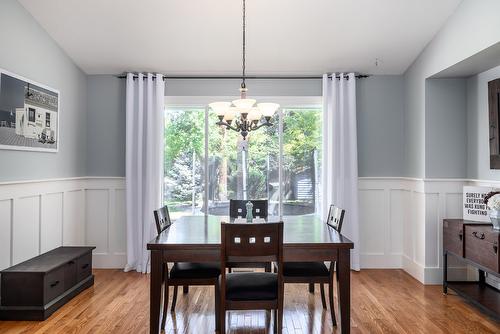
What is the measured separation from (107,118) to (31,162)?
1.33 metres

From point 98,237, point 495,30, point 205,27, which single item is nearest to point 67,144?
point 98,237

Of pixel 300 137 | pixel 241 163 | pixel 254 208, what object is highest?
pixel 300 137

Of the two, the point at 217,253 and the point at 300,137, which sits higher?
the point at 300,137

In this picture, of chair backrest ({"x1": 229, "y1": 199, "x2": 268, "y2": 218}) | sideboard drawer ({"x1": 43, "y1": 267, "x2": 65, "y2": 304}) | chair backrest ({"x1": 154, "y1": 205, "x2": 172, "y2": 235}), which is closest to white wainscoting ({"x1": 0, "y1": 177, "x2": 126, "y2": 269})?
sideboard drawer ({"x1": 43, "y1": 267, "x2": 65, "y2": 304})

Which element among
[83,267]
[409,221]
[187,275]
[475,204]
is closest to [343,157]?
[409,221]

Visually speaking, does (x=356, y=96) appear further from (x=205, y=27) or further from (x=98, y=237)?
(x=98, y=237)

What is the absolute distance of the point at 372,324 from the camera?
3.11 meters

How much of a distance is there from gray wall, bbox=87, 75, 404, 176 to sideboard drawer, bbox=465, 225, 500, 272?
4.98 ft

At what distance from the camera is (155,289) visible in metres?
2.65

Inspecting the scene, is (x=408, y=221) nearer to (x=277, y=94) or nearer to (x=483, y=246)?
(x=483, y=246)

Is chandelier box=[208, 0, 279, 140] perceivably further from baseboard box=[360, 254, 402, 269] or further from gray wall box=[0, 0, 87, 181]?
baseboard box=[360, 254, 402, 269]

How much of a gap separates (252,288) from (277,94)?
2959 mm

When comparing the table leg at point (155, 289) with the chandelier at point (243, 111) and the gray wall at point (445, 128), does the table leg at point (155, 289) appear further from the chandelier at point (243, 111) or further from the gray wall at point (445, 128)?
the gray wall at point (445, 128)

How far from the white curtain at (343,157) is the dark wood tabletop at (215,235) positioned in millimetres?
1193
